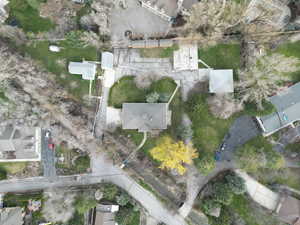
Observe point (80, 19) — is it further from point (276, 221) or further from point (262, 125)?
point (276, 221)

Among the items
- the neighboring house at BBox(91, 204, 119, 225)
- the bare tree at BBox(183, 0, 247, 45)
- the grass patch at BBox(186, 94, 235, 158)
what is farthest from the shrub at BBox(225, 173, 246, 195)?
the bare tree at BBox(183, 0, 247, 45)

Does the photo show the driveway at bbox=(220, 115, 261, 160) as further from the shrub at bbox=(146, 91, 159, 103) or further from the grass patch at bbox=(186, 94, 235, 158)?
the shrub at bbox=(146, 91, 159, 103)

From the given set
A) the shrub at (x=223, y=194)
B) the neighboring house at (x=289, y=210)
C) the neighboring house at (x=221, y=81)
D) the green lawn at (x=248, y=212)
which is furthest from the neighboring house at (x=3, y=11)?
the neighboring house at (x=289, y=210)

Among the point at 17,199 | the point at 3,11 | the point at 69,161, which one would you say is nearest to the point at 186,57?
the point at 69,161

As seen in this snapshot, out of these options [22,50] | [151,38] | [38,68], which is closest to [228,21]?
[151,38]

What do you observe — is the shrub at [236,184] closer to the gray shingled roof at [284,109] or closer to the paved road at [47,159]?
the gray shingled roof at [284,109]

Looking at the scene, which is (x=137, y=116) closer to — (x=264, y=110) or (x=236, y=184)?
(x=236, y=184)
